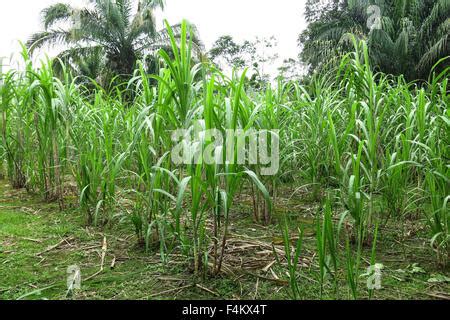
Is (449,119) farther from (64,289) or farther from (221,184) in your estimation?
(64,289)

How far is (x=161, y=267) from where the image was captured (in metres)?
1.11

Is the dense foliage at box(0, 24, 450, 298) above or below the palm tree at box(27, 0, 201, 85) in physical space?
below

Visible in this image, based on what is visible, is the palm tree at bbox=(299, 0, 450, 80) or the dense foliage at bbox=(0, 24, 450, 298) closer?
the dense foliage at bbox=(0, 24, 450, 298)

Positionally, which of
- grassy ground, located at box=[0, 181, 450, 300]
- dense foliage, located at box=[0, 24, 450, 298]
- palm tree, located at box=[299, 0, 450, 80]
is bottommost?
grassy ground, located at box=[0, 181, 450, 300]

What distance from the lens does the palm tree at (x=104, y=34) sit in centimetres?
1002

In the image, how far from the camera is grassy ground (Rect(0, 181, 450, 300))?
0.98m

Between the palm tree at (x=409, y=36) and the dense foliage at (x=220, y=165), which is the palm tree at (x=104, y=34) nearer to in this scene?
the palm tree at (x=409, y=36)

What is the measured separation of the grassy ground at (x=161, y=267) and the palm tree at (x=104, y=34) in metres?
8.97

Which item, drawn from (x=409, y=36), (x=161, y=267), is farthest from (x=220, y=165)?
(x=409, y=36)

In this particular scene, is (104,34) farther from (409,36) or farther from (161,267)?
(161,267)

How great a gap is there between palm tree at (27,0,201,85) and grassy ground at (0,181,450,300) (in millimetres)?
8968

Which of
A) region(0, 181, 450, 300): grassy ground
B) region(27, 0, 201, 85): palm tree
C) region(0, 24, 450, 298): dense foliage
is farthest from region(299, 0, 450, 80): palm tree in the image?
region(0, 181, 450, 300): grassy ground

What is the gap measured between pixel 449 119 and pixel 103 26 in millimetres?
10814

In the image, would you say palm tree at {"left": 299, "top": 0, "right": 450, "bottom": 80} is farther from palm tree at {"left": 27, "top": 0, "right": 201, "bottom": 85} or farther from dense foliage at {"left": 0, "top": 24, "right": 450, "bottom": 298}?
dense foliage at {"left": 0, "top": 24, "right": 450, "bottom": 298}
